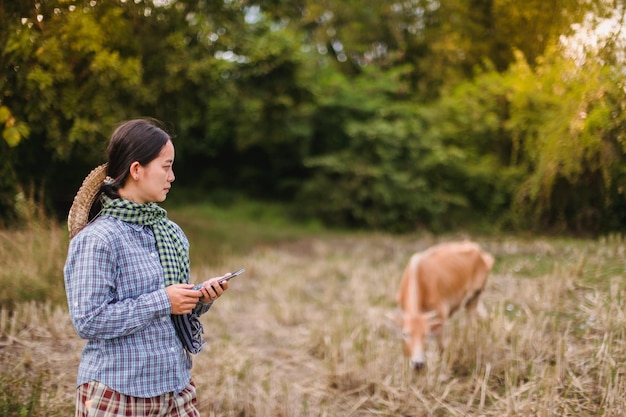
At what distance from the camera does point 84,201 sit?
251 centimetres

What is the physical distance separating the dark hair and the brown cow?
10.9 ft

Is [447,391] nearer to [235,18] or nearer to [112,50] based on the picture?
[112,50]

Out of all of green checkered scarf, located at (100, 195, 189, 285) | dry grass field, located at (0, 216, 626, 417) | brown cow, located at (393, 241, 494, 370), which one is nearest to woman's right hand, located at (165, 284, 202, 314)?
green checkered scarf, located at (100, 195, 189, 285)

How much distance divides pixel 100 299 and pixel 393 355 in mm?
3801

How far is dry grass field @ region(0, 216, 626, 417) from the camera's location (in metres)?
4.05

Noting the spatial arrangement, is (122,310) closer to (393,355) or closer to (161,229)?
(161,229)

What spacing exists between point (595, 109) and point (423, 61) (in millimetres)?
13284

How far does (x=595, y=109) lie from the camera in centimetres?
498

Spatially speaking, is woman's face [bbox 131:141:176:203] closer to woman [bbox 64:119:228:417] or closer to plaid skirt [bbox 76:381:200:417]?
woman [bbox 64:119:228:417]

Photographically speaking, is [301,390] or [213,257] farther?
[213,257]

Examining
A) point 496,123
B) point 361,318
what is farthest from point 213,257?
point 496,123

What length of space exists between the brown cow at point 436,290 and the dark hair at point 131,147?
3.32 m

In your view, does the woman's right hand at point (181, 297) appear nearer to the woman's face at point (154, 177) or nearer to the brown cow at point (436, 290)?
the woman's face at point (154, 177)

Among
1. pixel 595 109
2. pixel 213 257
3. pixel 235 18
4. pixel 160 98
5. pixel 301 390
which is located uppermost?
pixel 235 18
